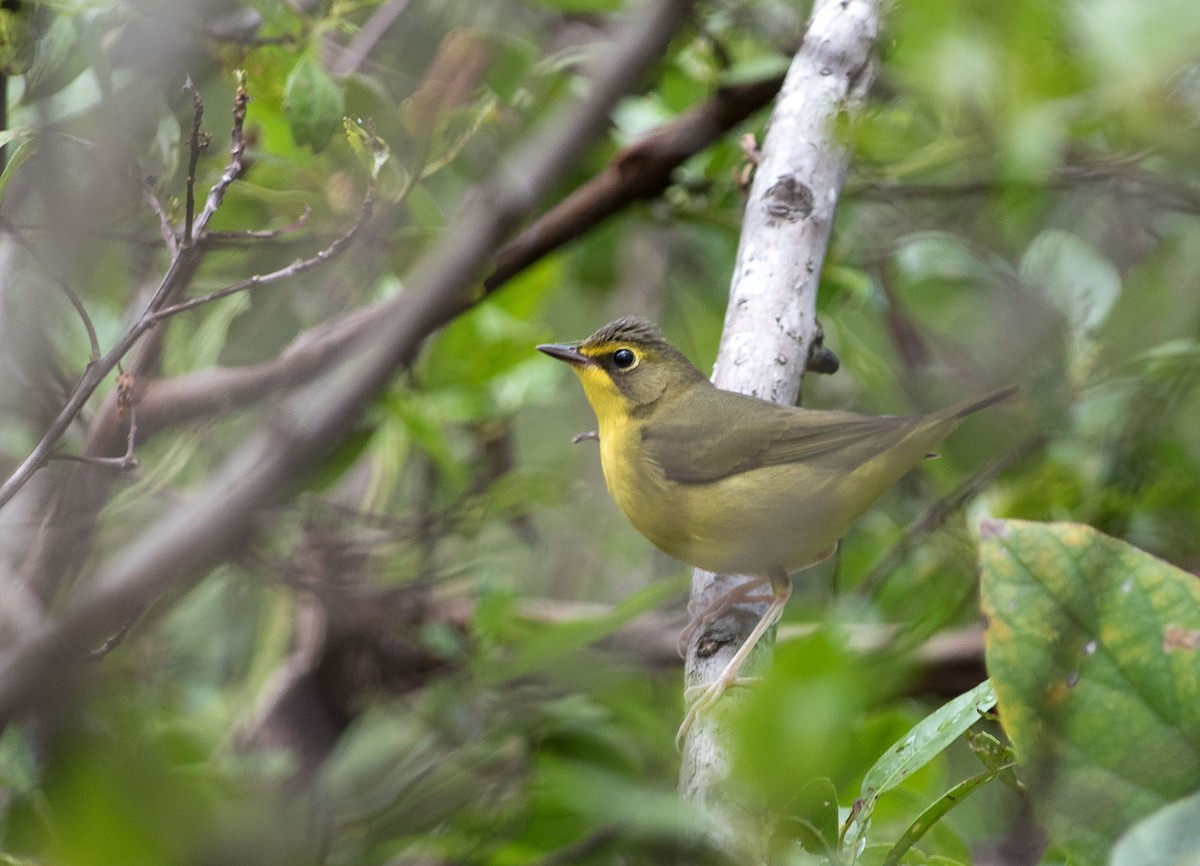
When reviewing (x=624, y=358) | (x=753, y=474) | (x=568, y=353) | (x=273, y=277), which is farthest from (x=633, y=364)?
(x=273, y=277)

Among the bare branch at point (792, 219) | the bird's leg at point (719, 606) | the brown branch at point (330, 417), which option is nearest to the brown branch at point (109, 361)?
the brown branch at point (330, 417)

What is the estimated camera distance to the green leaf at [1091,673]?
3.79 feet

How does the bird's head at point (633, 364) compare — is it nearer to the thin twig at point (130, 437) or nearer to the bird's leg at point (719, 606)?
the bird's leg at point (719, 606)

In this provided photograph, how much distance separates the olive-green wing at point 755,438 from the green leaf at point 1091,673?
4.86 feet

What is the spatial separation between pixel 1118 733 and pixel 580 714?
4.41 feet

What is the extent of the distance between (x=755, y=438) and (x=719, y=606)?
56cm

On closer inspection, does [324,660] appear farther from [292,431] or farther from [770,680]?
[770,680]

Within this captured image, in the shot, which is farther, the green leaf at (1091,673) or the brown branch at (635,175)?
the brown branch at (635,175)

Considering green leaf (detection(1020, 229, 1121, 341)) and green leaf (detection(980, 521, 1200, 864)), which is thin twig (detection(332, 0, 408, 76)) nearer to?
green leaf (detection(1020, 229, 1121, 341))

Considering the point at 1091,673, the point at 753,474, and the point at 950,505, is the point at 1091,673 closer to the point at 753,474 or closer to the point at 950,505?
the point at 950,505

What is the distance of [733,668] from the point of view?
6.88 ft

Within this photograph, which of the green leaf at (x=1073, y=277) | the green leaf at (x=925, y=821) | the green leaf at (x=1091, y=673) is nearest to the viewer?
the green leaf at (x=1091, y=673)

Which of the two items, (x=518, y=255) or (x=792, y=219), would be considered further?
(x=518, y=255)

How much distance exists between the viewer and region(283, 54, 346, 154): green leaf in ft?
7.39
